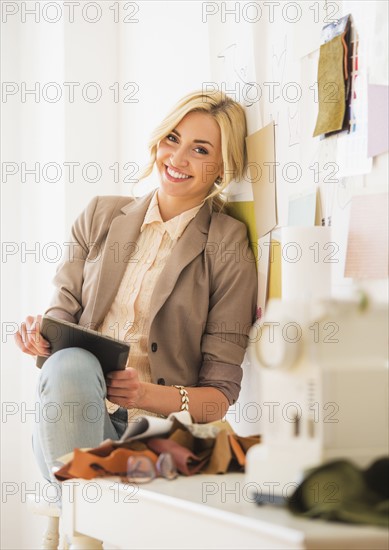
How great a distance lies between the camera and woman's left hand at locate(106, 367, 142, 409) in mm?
1514

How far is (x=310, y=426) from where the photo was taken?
2.58 feet

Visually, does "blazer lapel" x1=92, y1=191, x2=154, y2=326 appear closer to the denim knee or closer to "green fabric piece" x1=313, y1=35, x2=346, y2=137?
the denim knee

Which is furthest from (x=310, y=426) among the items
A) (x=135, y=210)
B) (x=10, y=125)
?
(x=10, y=125)

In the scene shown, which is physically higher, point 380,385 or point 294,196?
point 294,196

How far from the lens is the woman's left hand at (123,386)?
151 centimetres

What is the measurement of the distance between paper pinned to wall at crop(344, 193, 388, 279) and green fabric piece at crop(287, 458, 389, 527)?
1.73ft

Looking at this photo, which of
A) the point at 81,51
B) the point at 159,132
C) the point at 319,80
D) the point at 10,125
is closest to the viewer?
the point at 319,80

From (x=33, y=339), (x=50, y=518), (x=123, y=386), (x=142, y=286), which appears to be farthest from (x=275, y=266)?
(x=50, y=518)

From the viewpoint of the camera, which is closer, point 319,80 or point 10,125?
point 319,80

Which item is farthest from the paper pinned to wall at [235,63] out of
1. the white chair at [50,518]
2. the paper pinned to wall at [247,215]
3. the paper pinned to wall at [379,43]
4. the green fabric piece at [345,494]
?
the green fabric piece at [345,494]

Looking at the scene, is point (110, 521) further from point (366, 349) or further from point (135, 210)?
point (135, 210)

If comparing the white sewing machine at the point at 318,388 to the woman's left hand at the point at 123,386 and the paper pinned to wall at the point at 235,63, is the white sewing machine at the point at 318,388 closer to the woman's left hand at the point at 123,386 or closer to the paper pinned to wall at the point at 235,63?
the woman's left hand at the point at 123,386

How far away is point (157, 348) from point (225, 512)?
0.91 meters

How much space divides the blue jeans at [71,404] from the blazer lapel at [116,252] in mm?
322
